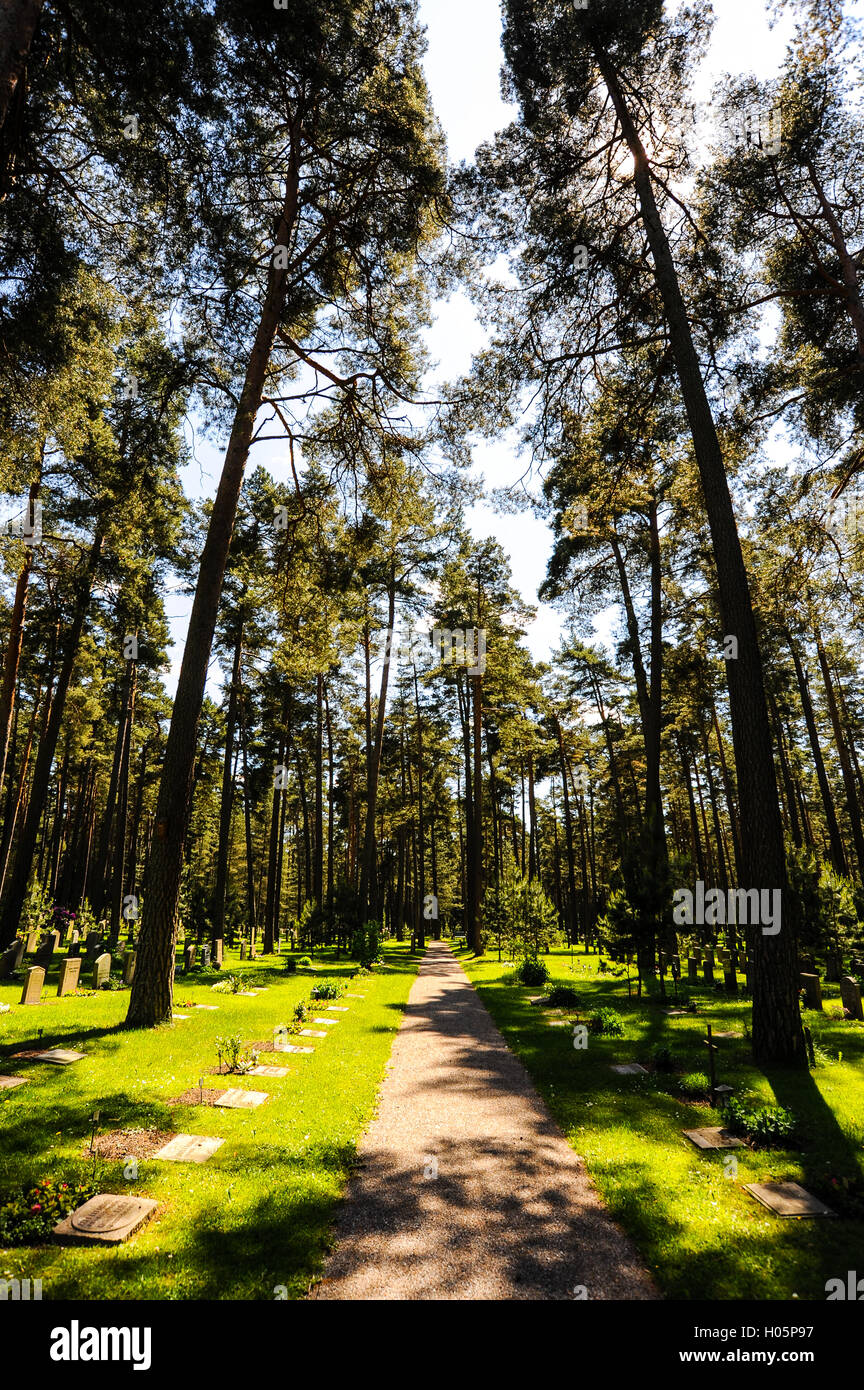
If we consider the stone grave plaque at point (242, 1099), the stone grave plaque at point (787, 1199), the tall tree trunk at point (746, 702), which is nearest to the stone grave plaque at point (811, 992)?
the tall tree trunk at point (746, 702)

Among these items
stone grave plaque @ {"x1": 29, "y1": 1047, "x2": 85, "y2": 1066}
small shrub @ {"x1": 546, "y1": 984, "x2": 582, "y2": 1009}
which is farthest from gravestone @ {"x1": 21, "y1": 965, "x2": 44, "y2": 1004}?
small shrub @ {"x1": 546, "y1": 984, "x2": 582, "y2": 1009}

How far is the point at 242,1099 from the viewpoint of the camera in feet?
21.9

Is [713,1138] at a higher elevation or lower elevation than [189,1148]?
lower

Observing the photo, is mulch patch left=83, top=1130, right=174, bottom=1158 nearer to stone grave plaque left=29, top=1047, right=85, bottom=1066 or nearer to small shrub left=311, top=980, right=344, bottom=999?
stone grave plaque left=29, top=1047, right=85, bottom=1066

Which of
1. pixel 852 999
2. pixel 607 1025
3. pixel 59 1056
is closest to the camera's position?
pixel 59 1056

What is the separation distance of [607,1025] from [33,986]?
10604mm

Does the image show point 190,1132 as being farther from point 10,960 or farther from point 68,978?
point 10,960

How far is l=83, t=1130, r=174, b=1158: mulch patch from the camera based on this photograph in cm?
504

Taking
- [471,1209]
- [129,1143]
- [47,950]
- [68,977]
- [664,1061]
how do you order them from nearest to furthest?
[471,1209]
[129,1143]
[664,1061]
[68,977]
[47,950]

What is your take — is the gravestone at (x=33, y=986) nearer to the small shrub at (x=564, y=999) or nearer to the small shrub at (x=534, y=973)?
the small shrub at (x=564, y=999)

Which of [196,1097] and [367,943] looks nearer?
[196,1097]

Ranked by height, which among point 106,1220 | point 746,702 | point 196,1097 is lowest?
point 196,1097

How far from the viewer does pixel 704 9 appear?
935 cm

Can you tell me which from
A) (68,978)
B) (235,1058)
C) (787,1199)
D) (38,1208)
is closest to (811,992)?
(787,1199)
